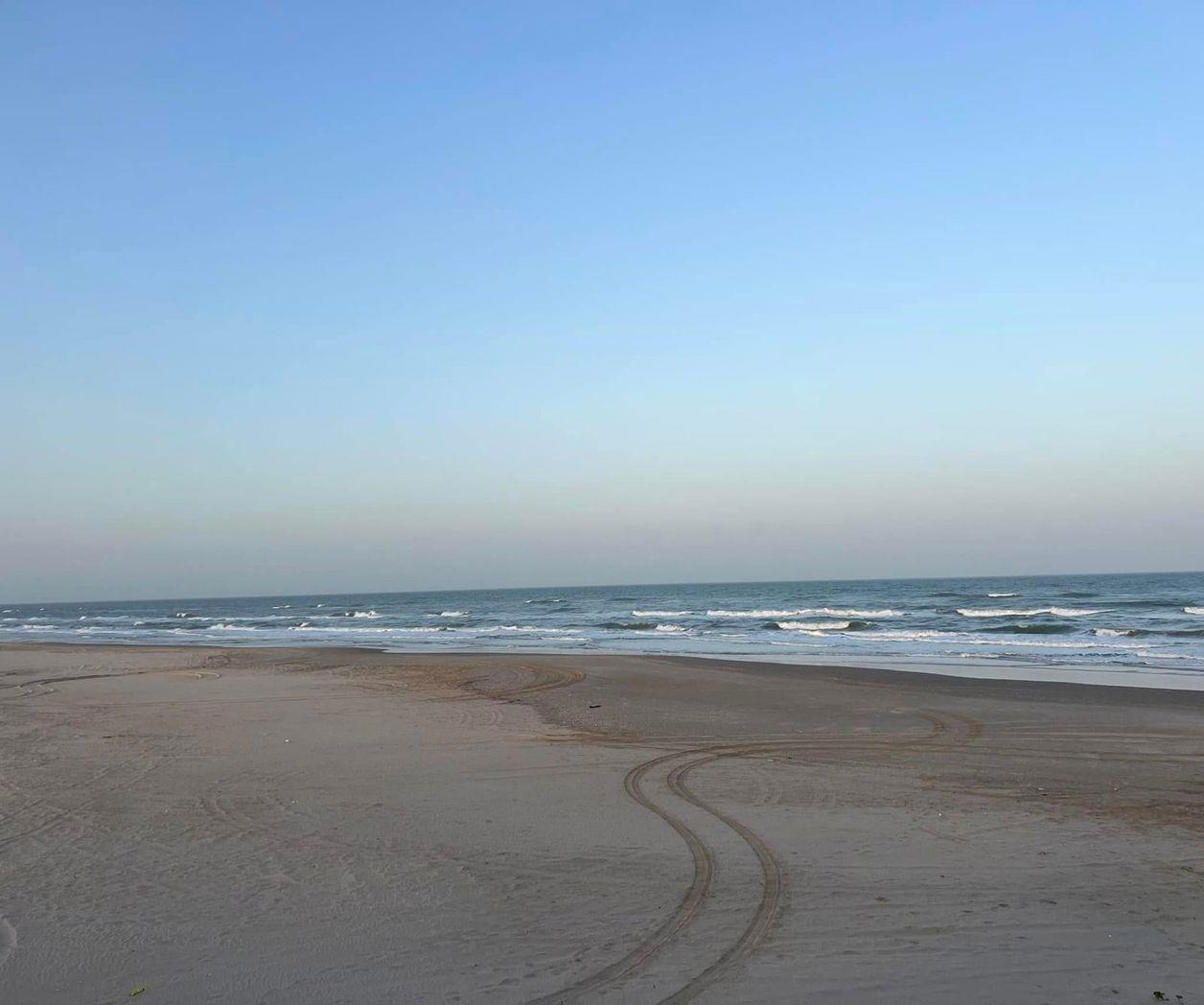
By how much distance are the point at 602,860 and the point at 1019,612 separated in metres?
47.5

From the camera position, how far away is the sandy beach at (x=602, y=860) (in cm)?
482

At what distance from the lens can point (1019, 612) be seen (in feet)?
160

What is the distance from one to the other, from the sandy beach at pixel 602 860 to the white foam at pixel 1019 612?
112ft

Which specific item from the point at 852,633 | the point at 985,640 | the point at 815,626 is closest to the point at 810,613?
the point at 815,626

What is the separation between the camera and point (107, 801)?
8.59 metres

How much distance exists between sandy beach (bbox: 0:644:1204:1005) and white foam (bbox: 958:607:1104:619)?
3418 cm

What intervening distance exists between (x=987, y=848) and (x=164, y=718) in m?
12.4

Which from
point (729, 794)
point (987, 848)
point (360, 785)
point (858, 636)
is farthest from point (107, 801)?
point (858, 636)

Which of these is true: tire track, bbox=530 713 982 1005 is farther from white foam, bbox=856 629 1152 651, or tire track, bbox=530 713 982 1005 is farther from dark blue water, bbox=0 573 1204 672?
white foam, bbox=856 629 1152 651

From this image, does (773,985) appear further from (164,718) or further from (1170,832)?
(164,718)

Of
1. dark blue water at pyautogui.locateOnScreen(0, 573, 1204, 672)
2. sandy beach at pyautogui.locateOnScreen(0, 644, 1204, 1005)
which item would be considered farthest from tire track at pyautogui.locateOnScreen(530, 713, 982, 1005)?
dark blue water at pyautogui.locateOnScreen(0, 573, 1204, 672)

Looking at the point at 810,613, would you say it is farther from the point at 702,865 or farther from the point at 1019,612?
the point at 702,865

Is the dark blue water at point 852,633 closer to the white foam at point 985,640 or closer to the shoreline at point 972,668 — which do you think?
the white foam at point 985,640

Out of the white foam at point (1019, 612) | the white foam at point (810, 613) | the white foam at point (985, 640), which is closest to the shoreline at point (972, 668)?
the white foam at point (985, 640)
